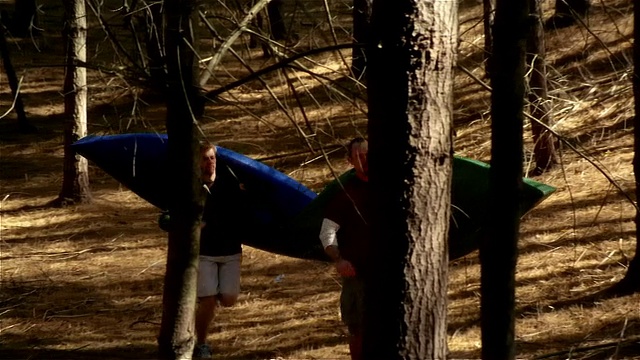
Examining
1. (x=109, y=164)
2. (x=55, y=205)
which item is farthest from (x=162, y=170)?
(x=55, y=205)

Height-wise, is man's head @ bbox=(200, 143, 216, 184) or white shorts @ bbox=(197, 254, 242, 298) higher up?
man's head @ bbox=(200, 143, 216, 184)

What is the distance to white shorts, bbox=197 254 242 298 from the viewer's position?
26.0ft

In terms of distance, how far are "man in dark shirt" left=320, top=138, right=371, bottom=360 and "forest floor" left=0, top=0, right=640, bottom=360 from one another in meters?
0.46

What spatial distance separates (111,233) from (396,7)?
30.9 feet

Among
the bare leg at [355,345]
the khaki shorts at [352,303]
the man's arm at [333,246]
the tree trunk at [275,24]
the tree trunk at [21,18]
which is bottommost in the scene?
the bare leg at [355,345]

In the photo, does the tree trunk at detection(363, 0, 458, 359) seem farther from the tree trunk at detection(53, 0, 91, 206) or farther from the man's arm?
the tree trunk at detection(53, 0, 91, 206)

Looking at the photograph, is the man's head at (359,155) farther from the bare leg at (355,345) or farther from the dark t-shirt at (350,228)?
the bare leg at (355,345)

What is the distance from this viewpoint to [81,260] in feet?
41.2

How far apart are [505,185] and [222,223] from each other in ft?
10.5

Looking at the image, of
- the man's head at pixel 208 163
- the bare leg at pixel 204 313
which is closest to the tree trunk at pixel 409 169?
the man's head at pixel 208 163

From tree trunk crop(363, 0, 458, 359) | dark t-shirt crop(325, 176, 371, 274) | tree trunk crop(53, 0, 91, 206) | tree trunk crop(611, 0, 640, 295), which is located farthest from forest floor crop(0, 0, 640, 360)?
tree trunk crop(363, 0, 458, 359)

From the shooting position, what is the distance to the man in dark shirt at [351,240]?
6.82 m

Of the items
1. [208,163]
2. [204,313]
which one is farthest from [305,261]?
[208,163]

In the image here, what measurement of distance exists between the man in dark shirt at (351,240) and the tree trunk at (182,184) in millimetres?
1179
